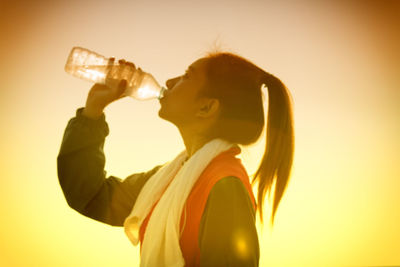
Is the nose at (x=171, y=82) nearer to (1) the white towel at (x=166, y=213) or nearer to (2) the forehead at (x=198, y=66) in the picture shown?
(2) the forehead at (x=198, y=66)

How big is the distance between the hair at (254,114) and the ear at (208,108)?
15 mm

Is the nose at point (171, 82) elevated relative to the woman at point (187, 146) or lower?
elevated

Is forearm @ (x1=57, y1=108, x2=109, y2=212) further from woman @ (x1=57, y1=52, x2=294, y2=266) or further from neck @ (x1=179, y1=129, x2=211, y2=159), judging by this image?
neck @ (x1=179, y1=129, x2=211, y2=159)

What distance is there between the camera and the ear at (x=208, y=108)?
0.99m

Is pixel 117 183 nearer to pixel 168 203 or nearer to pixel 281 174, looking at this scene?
pixel 168 203

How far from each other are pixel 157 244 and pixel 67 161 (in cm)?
35

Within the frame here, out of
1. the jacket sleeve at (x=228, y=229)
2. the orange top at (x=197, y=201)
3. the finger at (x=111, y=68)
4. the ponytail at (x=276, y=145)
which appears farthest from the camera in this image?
the finger at (x=111, y=68)

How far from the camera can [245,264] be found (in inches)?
25.9

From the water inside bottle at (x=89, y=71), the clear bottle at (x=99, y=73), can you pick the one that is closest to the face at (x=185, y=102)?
A: the clear bottle at (x=99, y=73)

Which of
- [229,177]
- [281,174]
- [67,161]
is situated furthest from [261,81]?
[67,161]

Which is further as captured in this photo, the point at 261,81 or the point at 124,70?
the point at 124,70

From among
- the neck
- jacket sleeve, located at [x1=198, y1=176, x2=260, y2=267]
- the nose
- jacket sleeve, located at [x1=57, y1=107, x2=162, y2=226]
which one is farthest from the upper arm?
jacket sleeve, located at [x1=198, y1=176, x2=260, y2=267]

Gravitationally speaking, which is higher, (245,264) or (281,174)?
(281,174)

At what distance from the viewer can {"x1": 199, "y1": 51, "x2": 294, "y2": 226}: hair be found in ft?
3.20
